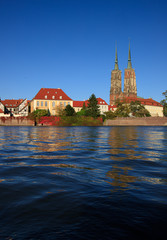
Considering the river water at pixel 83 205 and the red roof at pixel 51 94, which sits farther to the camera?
the red roof at pixel 51 94

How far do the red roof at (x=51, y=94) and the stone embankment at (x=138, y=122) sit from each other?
23841 mm

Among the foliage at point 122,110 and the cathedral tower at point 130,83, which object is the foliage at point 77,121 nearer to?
the foliage at point 122,110

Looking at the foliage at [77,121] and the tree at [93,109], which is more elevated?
the tree at [93,109]

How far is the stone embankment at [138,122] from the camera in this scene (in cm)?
8281

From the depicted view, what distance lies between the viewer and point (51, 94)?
9450cm

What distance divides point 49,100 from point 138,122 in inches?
1462

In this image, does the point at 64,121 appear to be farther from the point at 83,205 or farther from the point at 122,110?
the point at 83,205

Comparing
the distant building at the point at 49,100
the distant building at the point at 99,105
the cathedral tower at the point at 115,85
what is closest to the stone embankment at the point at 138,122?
the distant building at the point at 49,100

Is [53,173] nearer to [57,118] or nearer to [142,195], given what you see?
[142,195]

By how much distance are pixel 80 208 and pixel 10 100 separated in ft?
398

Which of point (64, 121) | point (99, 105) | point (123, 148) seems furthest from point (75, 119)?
point (123, 148)

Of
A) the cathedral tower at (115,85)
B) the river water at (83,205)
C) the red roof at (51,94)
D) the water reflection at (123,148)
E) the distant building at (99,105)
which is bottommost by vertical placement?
the water reflection at (123,148)

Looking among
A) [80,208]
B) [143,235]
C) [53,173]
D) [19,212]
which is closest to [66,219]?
[80,208]

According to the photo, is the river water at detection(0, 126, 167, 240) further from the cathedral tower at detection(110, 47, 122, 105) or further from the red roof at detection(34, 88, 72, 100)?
the cathedral tower at detection(110, 47, 122, 105)
